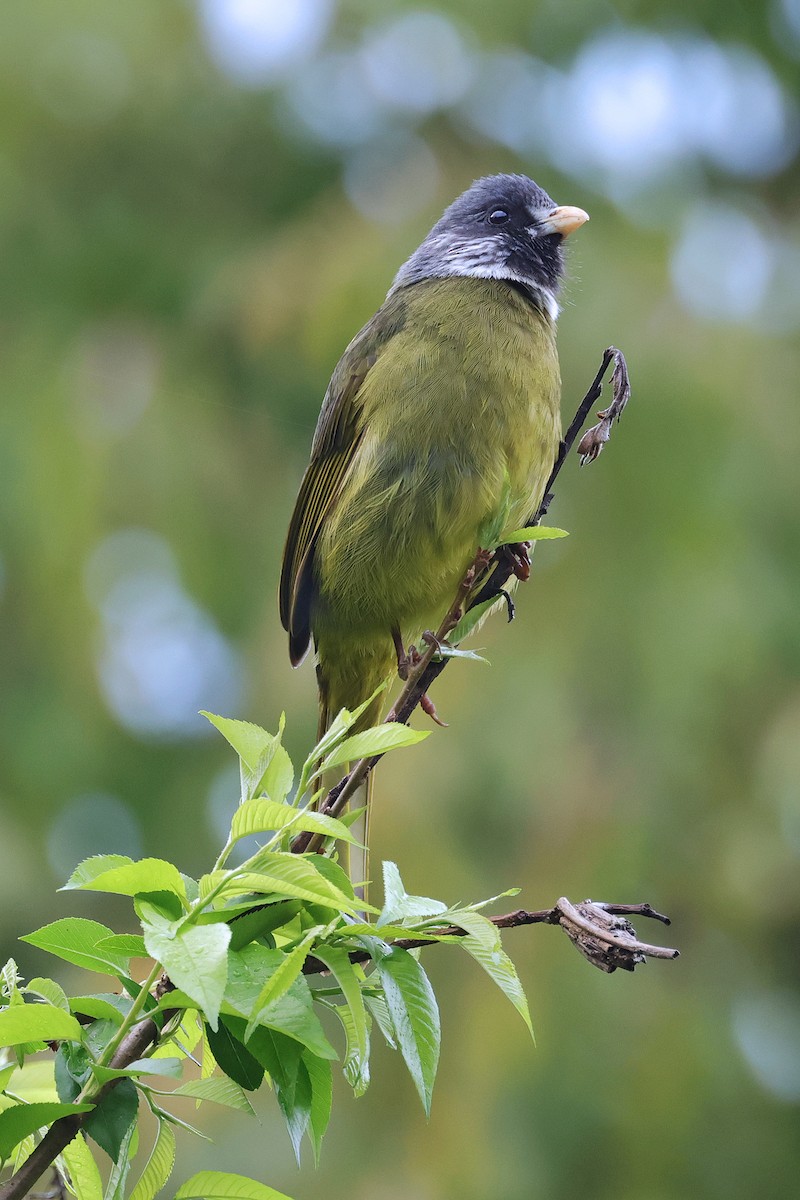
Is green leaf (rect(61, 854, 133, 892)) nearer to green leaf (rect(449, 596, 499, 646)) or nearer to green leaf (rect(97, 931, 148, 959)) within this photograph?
green leaf (rect(97, 931, 148, 959))

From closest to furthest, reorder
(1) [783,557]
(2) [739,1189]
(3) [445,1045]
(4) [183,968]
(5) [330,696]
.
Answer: (4) [183,968] → (5) [330,696] → (3) [445,1045] → (2) [739,1189] → (1) [783,557]

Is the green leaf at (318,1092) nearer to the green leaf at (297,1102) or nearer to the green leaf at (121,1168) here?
the green leaf at (297,1102)

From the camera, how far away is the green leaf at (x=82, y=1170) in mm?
1159

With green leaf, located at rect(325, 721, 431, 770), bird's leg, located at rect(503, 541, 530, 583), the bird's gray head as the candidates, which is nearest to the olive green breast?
the bird's gray head

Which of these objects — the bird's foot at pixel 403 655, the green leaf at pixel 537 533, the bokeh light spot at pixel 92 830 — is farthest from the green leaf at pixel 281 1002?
the bokeh light spot at pixel 92 830

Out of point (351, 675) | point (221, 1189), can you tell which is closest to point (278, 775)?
point (221, 1189)

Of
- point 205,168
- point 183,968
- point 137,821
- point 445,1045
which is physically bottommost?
point 137,821

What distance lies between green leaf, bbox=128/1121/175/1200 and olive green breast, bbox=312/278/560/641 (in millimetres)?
1951

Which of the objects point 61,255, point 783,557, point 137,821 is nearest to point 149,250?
point 61,255

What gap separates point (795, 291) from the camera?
264 inches

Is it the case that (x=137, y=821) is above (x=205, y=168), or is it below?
below

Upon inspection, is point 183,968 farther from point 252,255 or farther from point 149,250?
point 149,250

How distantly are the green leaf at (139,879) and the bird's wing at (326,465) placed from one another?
7.87ft

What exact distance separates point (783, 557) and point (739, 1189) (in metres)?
2.63
